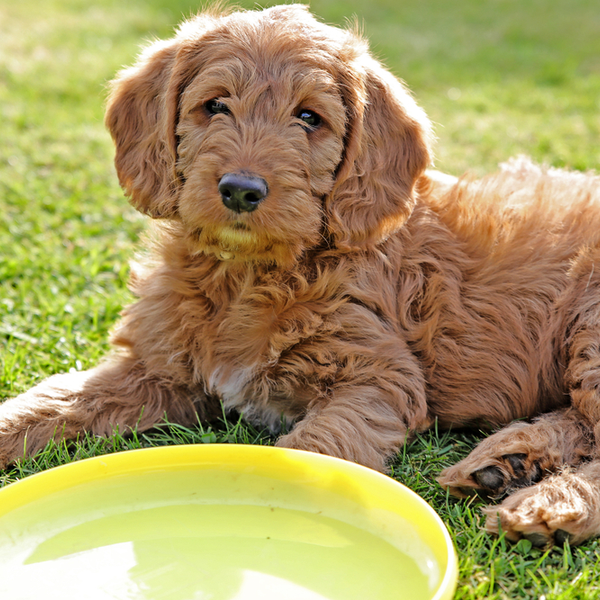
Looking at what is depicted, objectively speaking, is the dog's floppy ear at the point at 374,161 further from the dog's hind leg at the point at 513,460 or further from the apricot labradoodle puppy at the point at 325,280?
the dog's hind leg at the point at 513,460

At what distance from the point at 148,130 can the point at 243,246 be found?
81 cm

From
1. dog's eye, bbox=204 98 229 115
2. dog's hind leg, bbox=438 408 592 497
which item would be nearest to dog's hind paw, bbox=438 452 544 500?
dog's hind leg, bbox=438 408 592 497

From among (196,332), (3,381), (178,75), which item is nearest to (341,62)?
(178,75)

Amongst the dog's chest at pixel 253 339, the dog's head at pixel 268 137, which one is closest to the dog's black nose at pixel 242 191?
the dog's head at pixel 268 137

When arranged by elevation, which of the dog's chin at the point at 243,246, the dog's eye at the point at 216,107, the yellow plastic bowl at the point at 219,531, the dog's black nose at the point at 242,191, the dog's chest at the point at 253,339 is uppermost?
the dog's eye at the point at 216,107

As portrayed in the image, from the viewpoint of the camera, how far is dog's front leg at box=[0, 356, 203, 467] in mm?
3303

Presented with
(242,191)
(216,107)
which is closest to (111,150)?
(216,107)

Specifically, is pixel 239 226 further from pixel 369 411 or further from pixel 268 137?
pixel 369 411

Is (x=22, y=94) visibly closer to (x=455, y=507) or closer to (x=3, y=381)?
(x=3, y=381)

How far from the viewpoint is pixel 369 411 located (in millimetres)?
3162

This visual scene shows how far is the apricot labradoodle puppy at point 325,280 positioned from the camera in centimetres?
308

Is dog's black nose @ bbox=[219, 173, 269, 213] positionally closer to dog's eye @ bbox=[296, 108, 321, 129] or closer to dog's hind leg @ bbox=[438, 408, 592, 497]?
dog's eye @ bbox=[296, 108, 321, 129]

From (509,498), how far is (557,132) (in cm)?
Answer: 623

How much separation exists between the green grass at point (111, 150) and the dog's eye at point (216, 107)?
849mm
